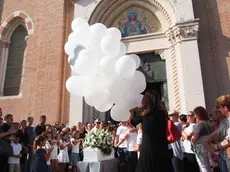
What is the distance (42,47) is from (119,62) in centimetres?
815

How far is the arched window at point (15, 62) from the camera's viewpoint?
11.6 meters

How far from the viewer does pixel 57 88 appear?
32.4ft

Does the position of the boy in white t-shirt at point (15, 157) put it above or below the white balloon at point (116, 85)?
below

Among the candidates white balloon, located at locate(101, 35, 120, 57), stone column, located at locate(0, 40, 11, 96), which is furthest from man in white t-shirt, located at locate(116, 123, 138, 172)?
stone column, located at locate(0, 40, 11, 96)

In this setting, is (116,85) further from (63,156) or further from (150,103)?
(63,156)

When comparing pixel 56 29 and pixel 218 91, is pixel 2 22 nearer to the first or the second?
pixel 56 29

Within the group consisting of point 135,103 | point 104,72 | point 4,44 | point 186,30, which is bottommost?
point 135,103

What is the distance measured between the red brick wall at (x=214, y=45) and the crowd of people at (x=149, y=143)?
3558 millimetres

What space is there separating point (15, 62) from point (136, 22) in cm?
699

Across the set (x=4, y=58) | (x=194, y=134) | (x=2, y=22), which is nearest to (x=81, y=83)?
(x=194, y=134)

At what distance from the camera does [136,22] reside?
10305mm

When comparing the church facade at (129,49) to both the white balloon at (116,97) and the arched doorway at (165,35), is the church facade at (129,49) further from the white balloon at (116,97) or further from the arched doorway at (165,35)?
the white balloon at (116,97)

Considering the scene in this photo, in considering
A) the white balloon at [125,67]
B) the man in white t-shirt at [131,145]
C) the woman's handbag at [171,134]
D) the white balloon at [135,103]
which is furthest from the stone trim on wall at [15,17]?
the woman's handbag at [171,134]

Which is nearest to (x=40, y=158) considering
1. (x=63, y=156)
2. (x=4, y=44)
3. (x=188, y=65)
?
(x=63, y=156)
